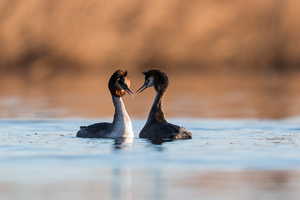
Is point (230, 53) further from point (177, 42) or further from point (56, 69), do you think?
point (56, 69)

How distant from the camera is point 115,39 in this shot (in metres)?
105

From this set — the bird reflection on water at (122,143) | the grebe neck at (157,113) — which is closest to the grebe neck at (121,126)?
the bird reflection on water at (122,143)

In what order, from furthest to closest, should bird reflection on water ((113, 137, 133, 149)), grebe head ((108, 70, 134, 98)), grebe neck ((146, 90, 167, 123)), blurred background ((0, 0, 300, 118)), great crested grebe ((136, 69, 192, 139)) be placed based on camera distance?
blurred background ((0, 0, 300, 118))
grebe neck ((146, 90, 167, 123))
grebe head ((108, 70, 134, 98))
great crested grebe ((136, 69, 192, 139))
bird reflection on water ((113, 137, 133, 149))

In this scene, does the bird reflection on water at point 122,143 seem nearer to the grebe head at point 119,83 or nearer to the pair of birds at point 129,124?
the pair of birds at point 129,124

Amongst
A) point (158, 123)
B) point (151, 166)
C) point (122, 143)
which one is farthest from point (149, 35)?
point (151, 166)

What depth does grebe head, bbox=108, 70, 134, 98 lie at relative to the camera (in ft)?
56.9

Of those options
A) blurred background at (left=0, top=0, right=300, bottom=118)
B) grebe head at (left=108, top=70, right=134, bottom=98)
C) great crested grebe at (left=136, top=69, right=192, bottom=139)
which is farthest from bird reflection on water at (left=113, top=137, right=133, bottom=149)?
blurred background at (left=0, top=0, right=300, bottom=118)

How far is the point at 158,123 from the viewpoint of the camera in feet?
56.6

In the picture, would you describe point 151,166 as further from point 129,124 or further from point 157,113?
point 157,113

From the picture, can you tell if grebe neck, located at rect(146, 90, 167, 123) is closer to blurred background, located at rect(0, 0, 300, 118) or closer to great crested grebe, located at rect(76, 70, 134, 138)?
great crested grebe, located at rect(76, 70, 134, 138)

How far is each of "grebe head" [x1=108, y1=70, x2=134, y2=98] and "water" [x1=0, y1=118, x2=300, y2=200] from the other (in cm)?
128

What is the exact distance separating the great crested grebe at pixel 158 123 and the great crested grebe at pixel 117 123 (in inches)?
14.2

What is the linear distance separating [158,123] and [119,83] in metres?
1.15

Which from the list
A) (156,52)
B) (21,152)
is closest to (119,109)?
(21,152)
